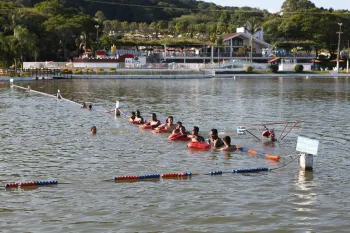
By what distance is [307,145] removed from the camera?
2216cm

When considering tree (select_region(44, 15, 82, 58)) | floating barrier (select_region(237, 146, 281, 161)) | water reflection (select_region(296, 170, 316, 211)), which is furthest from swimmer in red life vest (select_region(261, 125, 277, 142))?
tree (select_region(44, 15, 82, 58))

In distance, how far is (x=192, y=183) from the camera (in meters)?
21.2

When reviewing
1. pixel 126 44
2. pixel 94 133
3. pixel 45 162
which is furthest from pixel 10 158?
pixel 126 44

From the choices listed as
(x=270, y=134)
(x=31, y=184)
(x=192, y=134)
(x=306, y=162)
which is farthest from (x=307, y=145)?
(x=31, y=184)

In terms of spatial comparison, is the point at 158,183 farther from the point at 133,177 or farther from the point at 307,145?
the point at 307,145

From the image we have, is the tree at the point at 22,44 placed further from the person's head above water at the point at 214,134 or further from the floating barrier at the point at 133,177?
the floating barrier at the point at 133,177

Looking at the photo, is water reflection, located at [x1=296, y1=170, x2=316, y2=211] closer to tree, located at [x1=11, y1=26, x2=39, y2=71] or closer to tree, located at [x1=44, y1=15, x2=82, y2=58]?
tree, located at [x1=11, y1=26, x2=39, y2=71]

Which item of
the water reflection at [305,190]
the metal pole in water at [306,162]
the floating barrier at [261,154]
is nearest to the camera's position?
the water reflection at [305,190]

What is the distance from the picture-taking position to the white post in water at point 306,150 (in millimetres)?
21953

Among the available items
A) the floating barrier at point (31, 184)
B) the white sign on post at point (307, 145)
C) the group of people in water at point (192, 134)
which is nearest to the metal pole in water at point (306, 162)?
the white sign on post at point (307, 145)

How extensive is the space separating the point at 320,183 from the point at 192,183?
503cm

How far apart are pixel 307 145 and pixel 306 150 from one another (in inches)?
11.8

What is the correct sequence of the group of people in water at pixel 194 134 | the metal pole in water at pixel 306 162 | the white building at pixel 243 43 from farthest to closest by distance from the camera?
1. the white building at pixel 243 43
2. the group of people in water at pixel 194 134
3. the metal pole in water at pixel 306 162

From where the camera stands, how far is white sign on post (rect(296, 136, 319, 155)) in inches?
862
